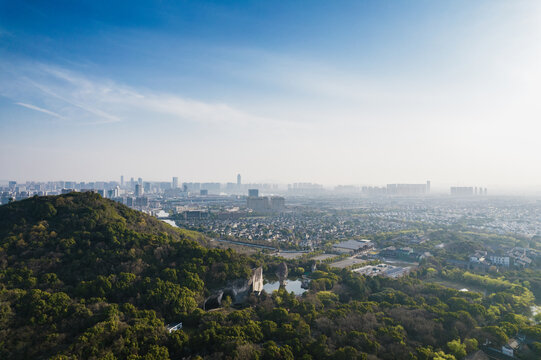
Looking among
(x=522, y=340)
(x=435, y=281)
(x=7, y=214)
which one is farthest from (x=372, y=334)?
(x=7, y=214)

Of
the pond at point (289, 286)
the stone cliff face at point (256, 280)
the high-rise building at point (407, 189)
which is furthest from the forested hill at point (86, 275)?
the high-rise building at point (407, 189)

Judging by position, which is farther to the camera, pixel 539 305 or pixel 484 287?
pixel 484 287

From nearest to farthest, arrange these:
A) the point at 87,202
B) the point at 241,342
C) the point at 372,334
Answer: the point at 241,342, the point at 372,334, the point at 87,202

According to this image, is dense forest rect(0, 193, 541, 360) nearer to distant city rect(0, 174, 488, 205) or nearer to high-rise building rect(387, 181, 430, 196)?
distant city rect(0, 174, 488, 205)

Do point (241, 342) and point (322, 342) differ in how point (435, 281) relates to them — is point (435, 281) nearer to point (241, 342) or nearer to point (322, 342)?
point (322, 342)

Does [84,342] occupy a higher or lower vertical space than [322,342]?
higher

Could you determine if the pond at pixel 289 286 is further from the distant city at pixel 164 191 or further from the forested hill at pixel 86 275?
the distant city at pixel 164 191
